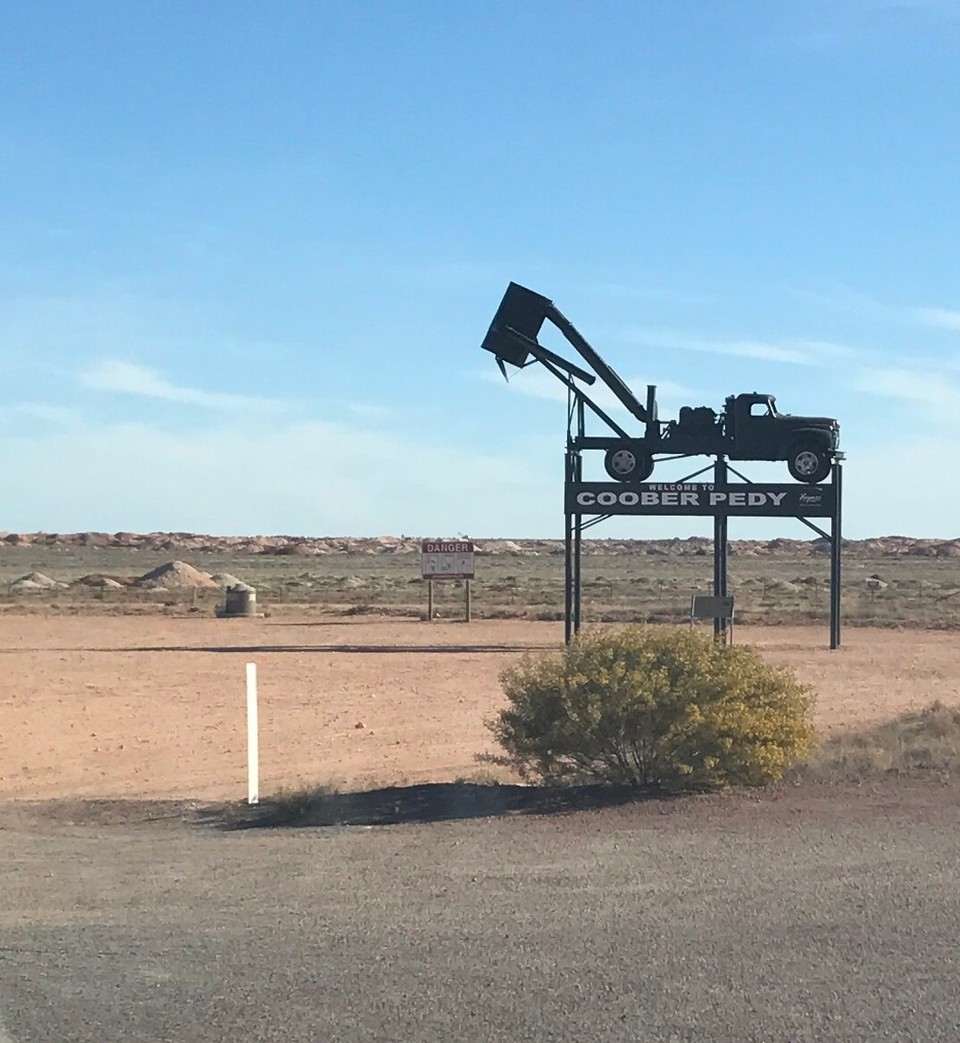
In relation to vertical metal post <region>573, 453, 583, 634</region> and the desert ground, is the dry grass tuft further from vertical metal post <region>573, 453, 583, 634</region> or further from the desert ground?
vertical metal post <region>573, 453, 583, 634</region>

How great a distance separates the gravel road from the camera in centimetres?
664

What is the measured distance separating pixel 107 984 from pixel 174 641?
30.5 meters

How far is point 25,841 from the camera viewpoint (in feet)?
38.0

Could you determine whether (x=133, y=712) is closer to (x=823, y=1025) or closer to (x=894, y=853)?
(x=894, y=853)

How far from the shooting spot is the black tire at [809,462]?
31938 millimetres

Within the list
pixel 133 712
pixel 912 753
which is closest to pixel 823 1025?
pixel 912 753

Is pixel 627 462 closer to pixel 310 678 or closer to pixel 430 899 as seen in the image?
pixel 310 678

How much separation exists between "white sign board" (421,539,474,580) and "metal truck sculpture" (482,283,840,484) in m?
12.2

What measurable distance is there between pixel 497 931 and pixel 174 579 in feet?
209

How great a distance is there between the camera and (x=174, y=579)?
70125 millimetres

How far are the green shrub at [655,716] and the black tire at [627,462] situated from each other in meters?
18.0

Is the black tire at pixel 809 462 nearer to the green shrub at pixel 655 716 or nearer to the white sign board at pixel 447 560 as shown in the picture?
the white sign board at pixel 447 560

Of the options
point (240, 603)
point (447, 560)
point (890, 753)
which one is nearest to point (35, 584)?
point (240, 603)

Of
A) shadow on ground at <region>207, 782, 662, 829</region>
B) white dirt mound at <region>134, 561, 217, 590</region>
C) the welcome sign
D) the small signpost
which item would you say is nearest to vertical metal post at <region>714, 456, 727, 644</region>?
the welcome sign
